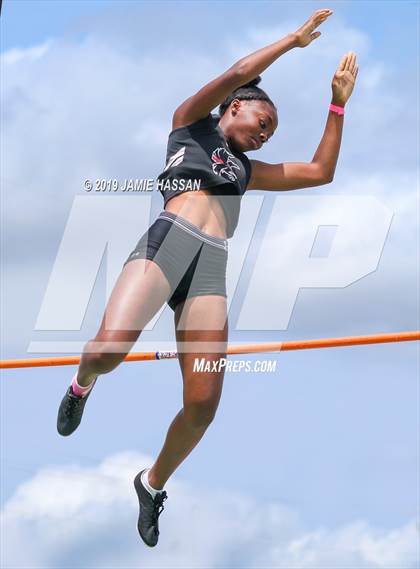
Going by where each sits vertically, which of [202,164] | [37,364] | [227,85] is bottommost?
[37,364]

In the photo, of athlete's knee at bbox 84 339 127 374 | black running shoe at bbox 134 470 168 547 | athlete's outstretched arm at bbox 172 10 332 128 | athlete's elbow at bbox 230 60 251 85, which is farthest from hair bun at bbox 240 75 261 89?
A: black running shoe at bbox 134 470 168 547

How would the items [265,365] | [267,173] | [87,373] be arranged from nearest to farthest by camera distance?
[87,373] → [267,173] → [265,365]

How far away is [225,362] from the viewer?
6930mm

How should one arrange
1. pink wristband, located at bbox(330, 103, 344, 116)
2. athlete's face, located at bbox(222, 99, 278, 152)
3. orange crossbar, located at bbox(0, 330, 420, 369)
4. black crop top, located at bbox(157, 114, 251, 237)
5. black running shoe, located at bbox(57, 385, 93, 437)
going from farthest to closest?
orange crossbar, located at bbox(0, 330, 420, 369) < pink wristband, located at bbox(330, 103, 344, 116) < black running shoe, located at bbox(57, 385, 93, 437) < athlete's face, located at bbox(222, 99, 278, 152) < black crop top, located at bbox(157, 114, 251, 237)

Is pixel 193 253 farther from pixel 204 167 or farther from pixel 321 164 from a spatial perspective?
pixel 321 164

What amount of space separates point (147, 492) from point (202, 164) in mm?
2285

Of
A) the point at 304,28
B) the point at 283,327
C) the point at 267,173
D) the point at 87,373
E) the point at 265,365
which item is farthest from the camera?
the point at 283,327

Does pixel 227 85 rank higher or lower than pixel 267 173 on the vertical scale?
higher

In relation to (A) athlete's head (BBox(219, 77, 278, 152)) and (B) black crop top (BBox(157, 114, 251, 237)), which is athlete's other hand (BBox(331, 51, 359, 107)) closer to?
(A) athlete's head (BBox(219, 77, 278, 152))

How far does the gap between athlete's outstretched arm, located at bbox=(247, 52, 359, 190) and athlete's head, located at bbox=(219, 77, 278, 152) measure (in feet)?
0.90

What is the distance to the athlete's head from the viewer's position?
725 centimetres

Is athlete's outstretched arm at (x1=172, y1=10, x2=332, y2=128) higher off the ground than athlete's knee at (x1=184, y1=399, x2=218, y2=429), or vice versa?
athlete's outstretched arm at (x1=172, y1=10, x2=332, y2=128)

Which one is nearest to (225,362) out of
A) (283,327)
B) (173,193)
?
(173,193)

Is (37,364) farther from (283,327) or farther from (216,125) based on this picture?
(216,125)
